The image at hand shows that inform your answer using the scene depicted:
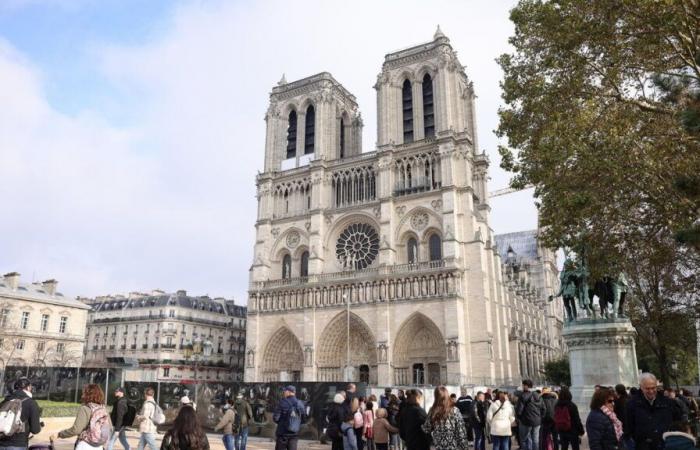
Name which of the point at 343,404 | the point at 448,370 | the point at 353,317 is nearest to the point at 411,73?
the point at 353,317

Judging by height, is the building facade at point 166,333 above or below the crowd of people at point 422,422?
above

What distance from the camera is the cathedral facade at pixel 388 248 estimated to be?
115ft

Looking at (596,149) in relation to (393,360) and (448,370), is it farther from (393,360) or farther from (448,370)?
(393,360)

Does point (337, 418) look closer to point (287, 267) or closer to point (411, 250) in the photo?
point (411, 250)

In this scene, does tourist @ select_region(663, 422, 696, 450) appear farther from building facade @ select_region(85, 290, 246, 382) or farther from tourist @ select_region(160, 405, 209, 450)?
building facade @ select_region(85, 290, 246, 382)

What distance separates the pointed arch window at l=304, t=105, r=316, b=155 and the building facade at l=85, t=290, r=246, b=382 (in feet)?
58.6

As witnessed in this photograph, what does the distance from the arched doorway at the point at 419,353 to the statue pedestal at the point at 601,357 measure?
797 inches

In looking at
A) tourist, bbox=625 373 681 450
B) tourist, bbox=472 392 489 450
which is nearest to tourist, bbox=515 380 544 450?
tourist, bbox=472 392 489 450

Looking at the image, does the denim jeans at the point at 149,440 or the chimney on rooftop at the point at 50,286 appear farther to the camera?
the chimney on rooftop at the point at 50,286

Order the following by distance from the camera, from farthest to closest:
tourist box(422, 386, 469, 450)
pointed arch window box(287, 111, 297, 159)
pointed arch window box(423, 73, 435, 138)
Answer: pointed arch window box(287, 111, 297, 159)
pointed arch window box(423, 73, 435, 138)
tourist box(422, 386, 469, 450)

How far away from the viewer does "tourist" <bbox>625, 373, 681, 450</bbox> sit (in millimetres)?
5676

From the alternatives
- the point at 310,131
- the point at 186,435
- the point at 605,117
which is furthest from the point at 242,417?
the point at 310,131

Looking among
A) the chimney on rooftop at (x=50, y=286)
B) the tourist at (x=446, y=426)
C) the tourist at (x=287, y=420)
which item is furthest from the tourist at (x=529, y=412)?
the chimney on rooftop at (x=50, y=286)

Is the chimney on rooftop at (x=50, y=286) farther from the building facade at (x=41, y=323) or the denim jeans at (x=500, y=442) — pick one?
the denim jeans at (x=500, y=442)
